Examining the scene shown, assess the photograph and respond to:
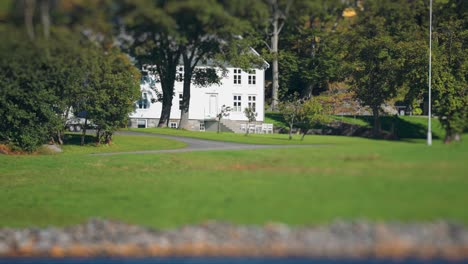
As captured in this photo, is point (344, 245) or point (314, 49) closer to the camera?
point (344, 245)

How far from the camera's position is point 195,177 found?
76.4 ft

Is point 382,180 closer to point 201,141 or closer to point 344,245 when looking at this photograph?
point 344,245

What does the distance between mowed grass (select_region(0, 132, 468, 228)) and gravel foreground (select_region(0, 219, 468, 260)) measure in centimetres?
57

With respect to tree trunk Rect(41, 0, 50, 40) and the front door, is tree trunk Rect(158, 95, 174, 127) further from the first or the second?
the front door

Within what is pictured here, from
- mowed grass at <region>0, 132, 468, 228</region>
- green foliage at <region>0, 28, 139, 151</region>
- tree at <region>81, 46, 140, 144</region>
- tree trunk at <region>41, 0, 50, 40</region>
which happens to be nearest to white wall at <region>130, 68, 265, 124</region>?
tree at <region>81, 46, 140, 144</region>

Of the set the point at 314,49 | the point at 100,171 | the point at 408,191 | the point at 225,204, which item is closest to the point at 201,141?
the point at 314,49

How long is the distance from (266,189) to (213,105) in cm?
4179

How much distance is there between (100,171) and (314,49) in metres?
13.8

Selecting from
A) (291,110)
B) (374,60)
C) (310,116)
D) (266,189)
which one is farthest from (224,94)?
(266,189)

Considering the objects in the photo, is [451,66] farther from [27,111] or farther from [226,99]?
[226,99]

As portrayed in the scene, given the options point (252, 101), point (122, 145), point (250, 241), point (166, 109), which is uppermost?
point (252, 101)

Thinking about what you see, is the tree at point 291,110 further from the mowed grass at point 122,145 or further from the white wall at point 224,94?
the white wall at point 224,94

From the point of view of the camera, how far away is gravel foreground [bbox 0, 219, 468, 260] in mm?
16938

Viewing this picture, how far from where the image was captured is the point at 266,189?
21047 mm
